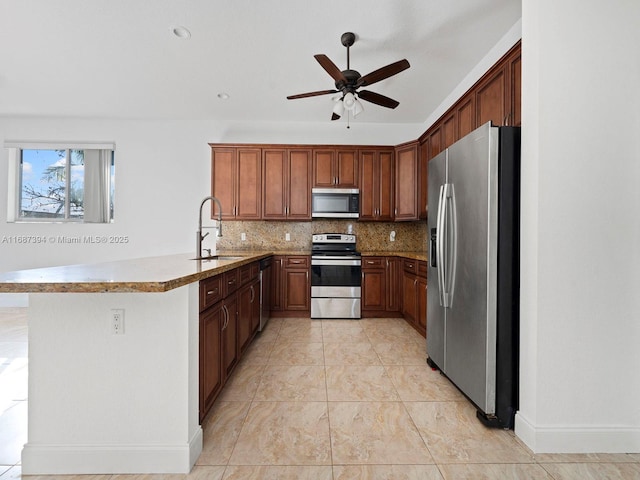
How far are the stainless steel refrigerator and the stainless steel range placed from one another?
2.13 meters

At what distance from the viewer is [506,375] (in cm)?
171

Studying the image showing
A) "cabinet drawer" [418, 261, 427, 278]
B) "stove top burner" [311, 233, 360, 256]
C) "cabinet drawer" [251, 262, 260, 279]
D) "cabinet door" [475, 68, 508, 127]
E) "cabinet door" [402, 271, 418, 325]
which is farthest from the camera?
"stove top burner" [311, 233, 360, 256]

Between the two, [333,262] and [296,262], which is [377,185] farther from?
[296,262]

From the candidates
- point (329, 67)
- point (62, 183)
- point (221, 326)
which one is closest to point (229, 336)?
point (221, 326)

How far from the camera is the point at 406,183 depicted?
4.23m

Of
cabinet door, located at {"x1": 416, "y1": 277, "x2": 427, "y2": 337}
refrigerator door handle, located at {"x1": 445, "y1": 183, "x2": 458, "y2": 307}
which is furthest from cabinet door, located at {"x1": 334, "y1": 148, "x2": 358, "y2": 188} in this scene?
refrigerator door handle, located at {"x1": 445, "y1": 183, "x2": 458, "y2": 307}

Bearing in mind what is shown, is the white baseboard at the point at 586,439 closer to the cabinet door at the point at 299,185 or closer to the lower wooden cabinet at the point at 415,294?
the lower wooden cabinet at the point at 415,294

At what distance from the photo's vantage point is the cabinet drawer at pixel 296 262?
4117 mm

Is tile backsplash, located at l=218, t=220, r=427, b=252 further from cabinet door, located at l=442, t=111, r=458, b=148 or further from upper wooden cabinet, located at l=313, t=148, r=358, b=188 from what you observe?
cabinet door, located at l=442, t=111, r=458, b=148

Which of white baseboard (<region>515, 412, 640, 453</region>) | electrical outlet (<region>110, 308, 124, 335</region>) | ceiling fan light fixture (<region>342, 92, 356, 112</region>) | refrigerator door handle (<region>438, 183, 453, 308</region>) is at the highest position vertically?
ceiling fan light fixture (<region>342, 92, 356, 112</region>)

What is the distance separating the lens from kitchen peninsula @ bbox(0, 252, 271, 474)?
1325 millimetres

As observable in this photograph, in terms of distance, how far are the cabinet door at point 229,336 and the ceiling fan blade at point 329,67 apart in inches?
77.0

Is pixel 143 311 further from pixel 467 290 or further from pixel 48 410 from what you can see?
pixel 467 290

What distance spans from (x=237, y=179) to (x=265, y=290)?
1.75 m
